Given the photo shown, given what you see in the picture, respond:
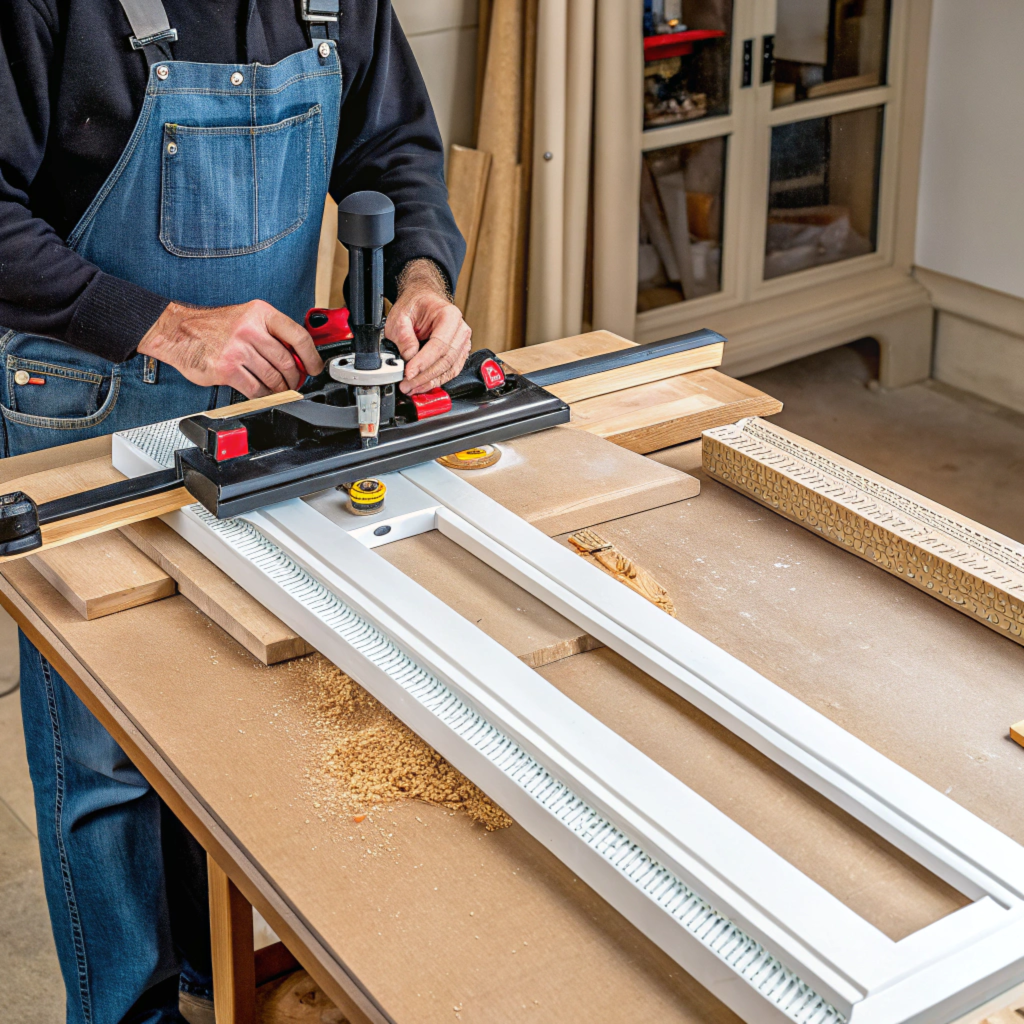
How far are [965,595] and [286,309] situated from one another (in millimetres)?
999

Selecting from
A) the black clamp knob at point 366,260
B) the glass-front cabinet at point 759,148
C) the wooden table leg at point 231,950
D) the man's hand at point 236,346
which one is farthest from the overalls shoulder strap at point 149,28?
the glass-front cabinet at point 759,148

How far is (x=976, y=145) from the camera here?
12.4ft

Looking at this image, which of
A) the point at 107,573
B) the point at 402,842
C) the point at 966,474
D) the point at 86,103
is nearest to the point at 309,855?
the point at 402,842

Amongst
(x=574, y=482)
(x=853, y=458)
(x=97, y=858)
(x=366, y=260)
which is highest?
(x=366, y=260)

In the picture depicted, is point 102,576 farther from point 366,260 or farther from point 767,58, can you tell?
point 767,58

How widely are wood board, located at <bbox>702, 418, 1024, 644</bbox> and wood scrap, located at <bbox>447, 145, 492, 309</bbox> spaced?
1782 millimetres

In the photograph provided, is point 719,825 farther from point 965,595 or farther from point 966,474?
point 966,474

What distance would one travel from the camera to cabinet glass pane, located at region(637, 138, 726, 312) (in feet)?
11.5

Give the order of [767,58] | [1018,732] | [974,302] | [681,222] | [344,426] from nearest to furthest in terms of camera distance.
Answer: [1018,732] < [344,426] < [767,58] < [681,222] < [974,302]

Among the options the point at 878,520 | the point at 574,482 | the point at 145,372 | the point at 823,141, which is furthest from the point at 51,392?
the point at 823,141

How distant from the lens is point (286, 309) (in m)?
1.73

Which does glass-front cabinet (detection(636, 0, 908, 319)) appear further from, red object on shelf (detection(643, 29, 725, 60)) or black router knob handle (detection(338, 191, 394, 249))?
black router knob handle (detection(338, 191, 394, 249))

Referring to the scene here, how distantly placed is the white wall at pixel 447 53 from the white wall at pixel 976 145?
162cm

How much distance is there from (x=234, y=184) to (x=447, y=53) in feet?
5.26
